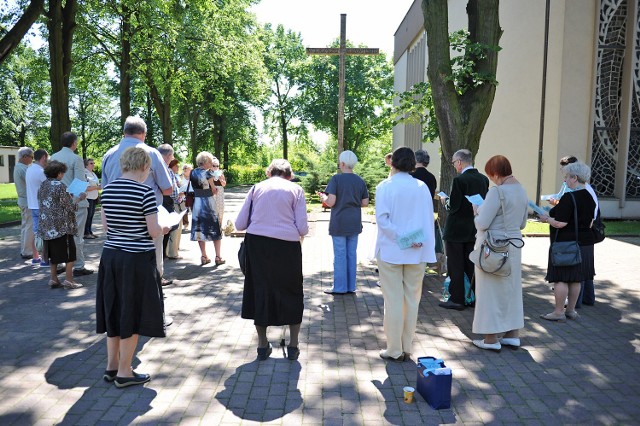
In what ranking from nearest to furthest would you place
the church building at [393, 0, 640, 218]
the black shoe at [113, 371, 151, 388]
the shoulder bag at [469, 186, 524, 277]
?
the black shoe at [113, 371, 151, 388] < the shoulder bag at [469, 186, 524, 277] < the church building at [393, 0, 640, 218]

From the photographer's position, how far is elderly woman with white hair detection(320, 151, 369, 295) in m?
7.84

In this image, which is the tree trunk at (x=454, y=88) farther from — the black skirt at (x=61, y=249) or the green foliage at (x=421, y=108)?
the black skirt at (x=61, y=249)

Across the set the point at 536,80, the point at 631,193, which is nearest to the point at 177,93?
the point at 536,80

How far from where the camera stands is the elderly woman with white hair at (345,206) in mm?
7844

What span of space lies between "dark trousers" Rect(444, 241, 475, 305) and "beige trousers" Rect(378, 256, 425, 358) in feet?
6.52

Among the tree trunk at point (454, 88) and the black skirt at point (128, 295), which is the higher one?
the tree trunk at point (454, 88)

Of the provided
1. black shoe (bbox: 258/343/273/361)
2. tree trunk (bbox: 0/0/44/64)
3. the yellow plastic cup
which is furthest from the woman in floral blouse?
tree trunk (bbox: 0/0/44/64)

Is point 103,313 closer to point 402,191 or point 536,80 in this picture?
point 402,191

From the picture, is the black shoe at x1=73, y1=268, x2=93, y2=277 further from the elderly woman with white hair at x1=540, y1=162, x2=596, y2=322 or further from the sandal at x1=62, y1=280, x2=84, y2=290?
the elderly woman with white hair at x1=540, y1=162, x2=596, y2=322

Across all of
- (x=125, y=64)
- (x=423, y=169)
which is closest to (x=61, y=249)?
(x=423, y=169)

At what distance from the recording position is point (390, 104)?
13250 millimetres

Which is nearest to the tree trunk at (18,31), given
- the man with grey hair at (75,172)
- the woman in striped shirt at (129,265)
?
the man with grey hair at (75,172)

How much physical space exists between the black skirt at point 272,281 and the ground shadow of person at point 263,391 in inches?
15.9

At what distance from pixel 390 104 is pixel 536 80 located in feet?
30.5
